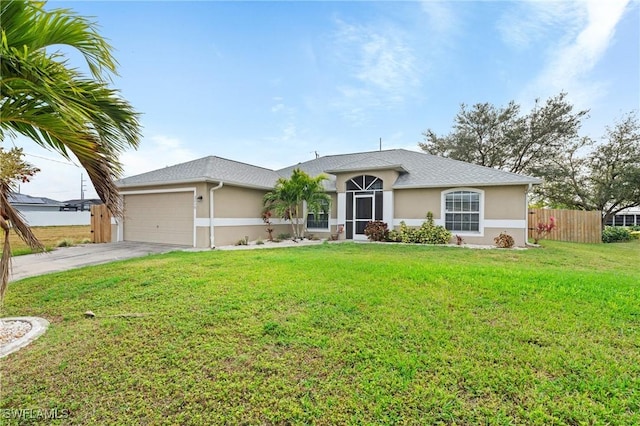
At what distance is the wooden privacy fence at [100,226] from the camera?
47.7 ft

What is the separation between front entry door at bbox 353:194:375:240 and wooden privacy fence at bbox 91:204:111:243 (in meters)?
12.4

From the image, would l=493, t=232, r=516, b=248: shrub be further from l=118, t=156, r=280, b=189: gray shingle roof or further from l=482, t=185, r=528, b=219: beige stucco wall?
l=118, t=156, r=280, b=189: gray shingle roof

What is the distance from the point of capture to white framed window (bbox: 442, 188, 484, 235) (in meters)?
13.0

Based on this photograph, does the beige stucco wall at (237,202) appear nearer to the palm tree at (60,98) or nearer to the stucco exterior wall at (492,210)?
the stucco exterior wall at (492,210)

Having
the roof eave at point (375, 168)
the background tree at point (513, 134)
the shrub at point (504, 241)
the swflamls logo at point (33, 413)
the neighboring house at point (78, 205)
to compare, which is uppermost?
the background tree at point (513, 134)

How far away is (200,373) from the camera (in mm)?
3039

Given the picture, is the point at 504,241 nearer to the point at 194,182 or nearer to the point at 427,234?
the point at 427,234

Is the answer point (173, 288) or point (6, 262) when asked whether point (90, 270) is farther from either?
point (6, 262)

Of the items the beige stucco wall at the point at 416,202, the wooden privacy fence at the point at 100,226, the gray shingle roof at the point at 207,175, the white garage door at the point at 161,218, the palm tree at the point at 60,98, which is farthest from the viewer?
the wooden privacy fence at the point at 100,226

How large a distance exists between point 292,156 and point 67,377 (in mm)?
22648

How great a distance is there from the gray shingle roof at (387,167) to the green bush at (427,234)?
1.79 meters

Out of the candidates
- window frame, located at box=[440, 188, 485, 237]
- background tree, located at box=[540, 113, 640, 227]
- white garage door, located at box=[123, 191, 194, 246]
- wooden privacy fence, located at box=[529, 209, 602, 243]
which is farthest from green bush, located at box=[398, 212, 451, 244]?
background tree, located at box=[540, 113, 640, 227]

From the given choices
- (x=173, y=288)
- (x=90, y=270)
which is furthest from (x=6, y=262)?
(x=90, y=270)

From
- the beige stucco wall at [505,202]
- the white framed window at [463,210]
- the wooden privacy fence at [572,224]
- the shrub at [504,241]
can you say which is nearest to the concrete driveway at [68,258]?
the white framed window at [463,210]
